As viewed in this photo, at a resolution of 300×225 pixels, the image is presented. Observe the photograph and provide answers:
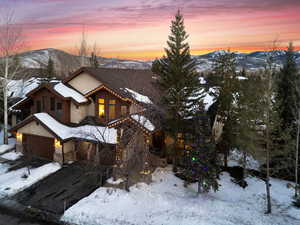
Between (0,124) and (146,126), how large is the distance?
25520 millimetres

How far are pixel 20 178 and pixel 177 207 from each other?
41.3 feet

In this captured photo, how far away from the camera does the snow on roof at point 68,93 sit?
20.4m

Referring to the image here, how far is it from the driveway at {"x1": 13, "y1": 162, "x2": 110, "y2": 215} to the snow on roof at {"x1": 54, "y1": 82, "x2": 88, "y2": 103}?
6.88 metres

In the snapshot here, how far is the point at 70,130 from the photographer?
20.2 m

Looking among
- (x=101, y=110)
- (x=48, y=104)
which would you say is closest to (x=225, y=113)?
(x=101, y=110)

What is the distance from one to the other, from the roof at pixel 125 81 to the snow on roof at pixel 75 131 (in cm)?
393

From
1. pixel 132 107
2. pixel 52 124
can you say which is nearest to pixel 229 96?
pixel 132 107

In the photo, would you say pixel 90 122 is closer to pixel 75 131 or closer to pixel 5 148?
pixel 75 131

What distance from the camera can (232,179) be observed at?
17.3 meters

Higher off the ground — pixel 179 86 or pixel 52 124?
pixel 179 86

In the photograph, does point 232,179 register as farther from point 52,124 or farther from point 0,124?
point 0,124

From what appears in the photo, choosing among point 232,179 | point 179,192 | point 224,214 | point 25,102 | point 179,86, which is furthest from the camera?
point 25,102

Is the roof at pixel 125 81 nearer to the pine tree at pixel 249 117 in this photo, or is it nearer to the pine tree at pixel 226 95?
the pine tree at pixel 226 95

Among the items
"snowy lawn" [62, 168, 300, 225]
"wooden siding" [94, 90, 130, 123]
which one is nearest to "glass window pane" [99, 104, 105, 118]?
"wooden siding" [94, 90, 130, 123]
